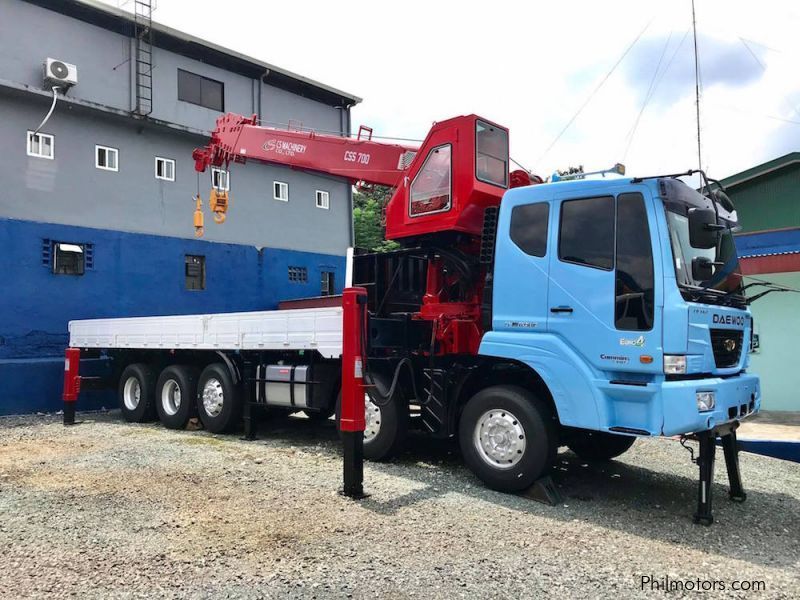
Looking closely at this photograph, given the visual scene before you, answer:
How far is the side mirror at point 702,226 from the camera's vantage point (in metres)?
4.88

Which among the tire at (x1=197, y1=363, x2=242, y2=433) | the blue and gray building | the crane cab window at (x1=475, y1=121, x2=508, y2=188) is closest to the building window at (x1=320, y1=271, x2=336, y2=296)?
the blue and gray building

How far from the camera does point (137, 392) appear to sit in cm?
1088

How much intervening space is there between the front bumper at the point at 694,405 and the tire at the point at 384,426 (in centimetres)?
296

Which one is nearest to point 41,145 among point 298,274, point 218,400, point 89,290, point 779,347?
point 89,290

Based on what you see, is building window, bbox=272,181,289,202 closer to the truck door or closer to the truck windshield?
the truck door

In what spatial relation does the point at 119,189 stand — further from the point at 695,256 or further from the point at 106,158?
the point at 695,256

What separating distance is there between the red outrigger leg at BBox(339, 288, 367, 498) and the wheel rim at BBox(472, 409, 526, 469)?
114 centimetres

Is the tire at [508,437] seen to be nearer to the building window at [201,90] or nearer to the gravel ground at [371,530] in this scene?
the gravel ground at [371,530]

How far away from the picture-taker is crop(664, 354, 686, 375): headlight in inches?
194

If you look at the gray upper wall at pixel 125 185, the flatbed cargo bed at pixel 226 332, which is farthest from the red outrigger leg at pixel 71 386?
the gray upper wall at pixel 125 185

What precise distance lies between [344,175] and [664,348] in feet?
17.0

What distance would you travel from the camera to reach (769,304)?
12.0m

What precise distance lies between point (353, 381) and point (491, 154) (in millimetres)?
2891
